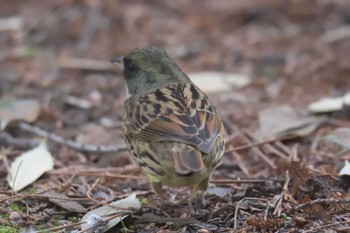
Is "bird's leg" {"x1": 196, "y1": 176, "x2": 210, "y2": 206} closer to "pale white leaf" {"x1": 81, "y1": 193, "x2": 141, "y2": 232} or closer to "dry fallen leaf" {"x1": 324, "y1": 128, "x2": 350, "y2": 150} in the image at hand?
"pale white leaf" {"x1": 81, "y1": 193, "x2": 141, "y2": 232}

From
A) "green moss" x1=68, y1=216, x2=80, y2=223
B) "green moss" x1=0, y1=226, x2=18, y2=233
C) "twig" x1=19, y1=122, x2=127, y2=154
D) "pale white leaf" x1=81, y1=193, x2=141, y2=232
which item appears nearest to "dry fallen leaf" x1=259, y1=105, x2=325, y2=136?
"twig" x1=19, y1=122, x2=127, y2=154

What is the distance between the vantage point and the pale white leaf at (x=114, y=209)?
396 centimetres

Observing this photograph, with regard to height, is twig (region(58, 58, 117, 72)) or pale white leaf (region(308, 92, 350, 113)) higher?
twig (region(58, 58, 117, 72))

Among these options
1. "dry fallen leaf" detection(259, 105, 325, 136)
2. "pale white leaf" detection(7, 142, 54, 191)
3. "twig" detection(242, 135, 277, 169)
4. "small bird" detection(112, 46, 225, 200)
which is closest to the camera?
"small bird" detection(112, 46, 225, 200)

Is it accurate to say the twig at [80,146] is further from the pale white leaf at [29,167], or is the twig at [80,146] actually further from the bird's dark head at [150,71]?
the bird's dark head at [150,71]

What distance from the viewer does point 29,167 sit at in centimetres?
491

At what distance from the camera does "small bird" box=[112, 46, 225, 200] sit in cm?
400

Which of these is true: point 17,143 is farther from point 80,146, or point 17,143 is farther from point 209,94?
point 209,94

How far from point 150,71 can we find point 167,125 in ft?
2.90

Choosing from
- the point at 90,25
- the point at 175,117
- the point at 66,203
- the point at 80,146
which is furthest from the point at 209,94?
the point at 66,203

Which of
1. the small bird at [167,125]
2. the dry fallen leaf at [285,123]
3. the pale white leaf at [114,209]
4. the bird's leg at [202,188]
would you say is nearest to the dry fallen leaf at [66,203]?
the pale white leaf at [114,209]

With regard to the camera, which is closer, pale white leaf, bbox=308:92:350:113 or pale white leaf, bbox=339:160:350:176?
pale white leaf, bbox=339:160:350:176

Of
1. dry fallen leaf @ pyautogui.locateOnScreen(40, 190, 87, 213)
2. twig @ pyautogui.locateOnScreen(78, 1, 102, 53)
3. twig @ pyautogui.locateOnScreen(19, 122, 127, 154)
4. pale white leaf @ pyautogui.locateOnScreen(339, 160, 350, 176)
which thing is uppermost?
twig @ pyautogui.locateOnScreen(78, 1, 102, 53)

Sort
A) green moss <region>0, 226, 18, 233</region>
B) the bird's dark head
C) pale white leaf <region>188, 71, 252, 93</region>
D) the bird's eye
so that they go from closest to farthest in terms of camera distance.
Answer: green moss <region>0, 226, 18, 233</region> → the bird's dark head → the bird's eye → pale white leaf <region>188, 71, 252, 93</region>
